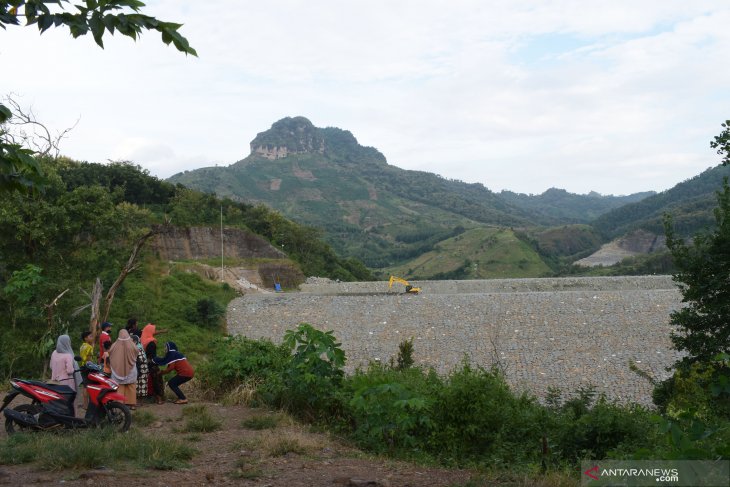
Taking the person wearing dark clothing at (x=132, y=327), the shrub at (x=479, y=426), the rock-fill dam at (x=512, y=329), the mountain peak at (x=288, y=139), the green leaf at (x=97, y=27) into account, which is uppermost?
the mountain peak at (x=288, y=139)

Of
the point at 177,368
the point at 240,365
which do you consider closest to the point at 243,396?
the point at 240,365

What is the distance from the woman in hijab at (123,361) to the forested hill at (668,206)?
3072 inches

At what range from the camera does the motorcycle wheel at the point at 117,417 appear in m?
5.77

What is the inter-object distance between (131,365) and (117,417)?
921 mm

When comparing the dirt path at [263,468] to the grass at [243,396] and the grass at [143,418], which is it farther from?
the grass at [243,396]

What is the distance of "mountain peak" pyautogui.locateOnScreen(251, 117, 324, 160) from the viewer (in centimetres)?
17350

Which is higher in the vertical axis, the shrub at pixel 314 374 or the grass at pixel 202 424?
the shrub at pixel 314 374

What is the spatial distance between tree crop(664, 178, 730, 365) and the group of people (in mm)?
9320

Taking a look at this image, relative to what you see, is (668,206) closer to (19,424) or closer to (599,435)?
(599,435)

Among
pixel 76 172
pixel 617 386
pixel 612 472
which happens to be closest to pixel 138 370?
pixel 612 472

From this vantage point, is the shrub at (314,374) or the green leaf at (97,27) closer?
the green leaf at (97,27)

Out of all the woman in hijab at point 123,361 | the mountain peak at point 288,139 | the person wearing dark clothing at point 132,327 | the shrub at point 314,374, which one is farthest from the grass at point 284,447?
the mountain peak at point 288,139

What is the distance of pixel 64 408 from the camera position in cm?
589

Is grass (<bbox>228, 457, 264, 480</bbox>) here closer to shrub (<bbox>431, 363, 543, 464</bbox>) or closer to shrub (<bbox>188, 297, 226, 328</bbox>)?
shrub (<bbox>431, 363, 543, 464</bbox>)
